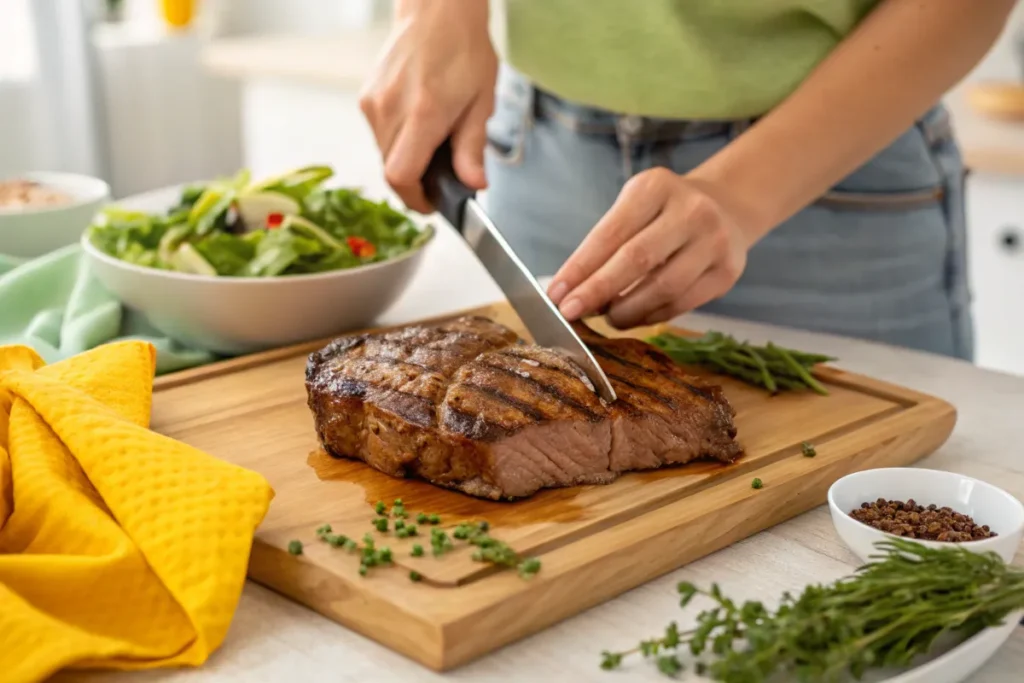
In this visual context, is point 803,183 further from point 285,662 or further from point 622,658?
point 285,662

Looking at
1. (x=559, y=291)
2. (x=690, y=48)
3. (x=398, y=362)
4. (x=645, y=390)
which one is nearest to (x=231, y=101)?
(x=690, y=48)

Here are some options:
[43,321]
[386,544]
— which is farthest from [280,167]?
[386,544]

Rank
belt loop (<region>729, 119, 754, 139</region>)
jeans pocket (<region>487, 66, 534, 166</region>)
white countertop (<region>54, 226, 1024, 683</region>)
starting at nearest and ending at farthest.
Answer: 1. white countertop (<region>54, 226, 1024, 683</region>)
2. belt loop (<region>729, 119, 754, 139</region>)
3. jeans pocket (<region>487, 66, 534, 166</region>)

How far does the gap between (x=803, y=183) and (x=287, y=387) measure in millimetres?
902

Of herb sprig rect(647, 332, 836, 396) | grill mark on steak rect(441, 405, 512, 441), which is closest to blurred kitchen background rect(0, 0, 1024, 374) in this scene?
herb sprig rect(647, 332, 836, 396)

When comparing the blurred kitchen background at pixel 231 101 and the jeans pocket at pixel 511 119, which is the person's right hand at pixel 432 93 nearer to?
the jeans pocket at pixel 511 119

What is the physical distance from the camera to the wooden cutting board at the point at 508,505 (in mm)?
1250

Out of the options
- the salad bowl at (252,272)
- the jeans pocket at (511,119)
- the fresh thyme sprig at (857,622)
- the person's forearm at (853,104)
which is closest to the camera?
the fresh thyme sprig at (857,622)

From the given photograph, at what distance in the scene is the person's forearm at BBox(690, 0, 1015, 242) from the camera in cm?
195

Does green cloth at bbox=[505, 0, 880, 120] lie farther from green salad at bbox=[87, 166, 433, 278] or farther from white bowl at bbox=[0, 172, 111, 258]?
white bowl at bbox=[0, 172, 111, 258]

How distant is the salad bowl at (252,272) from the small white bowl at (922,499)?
102 centimetres

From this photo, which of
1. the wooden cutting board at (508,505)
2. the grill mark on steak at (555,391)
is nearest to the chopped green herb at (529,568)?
the wooden cutting board at (508,505)

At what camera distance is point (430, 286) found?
2627 millimetres

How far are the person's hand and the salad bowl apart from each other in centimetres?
44
